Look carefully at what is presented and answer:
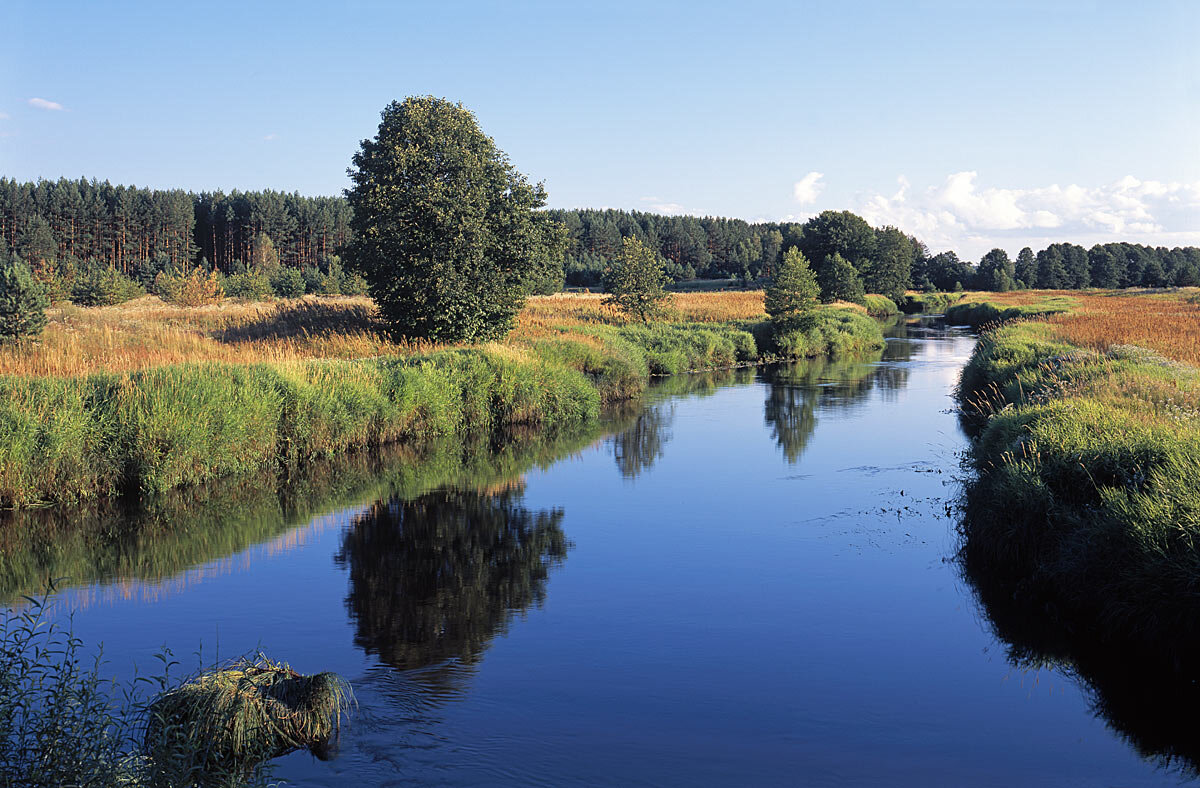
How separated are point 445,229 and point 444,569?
56.2 ft

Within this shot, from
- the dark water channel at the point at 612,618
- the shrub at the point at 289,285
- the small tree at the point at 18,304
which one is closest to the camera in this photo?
the dark water channel at the point at 612,618

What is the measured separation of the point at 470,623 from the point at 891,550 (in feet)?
19.2

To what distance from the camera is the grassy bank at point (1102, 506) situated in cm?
755

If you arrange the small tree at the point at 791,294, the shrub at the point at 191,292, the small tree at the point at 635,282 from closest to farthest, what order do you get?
the small tree at the point at 791,294, the small tree at the point at 635,282, the shrub at the point at 191,292

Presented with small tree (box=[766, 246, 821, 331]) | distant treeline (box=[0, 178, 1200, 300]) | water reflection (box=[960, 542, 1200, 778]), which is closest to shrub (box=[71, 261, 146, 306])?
distant treeline (box=[0, 178, 1200, 300])

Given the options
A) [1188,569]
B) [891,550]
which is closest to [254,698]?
[1188,569]

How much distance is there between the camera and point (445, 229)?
26391 millimetres

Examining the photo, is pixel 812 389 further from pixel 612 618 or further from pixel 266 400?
pixel 612 618

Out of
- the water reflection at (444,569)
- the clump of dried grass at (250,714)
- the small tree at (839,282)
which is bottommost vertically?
the water reflection at (444,569)

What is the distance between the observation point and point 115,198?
92.2 meters

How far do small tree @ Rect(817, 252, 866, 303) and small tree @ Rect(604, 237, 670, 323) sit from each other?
34.8 meters

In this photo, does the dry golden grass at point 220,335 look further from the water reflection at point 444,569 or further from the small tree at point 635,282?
the water reflection at point 444,569

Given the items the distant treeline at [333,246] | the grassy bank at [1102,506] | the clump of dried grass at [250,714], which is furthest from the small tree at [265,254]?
the clump of dried grass at [250,714]

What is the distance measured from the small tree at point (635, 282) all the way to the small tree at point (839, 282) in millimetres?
34754
